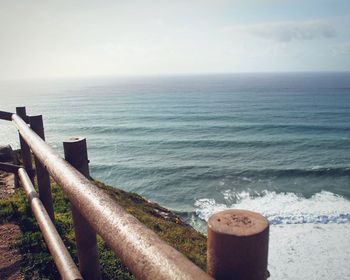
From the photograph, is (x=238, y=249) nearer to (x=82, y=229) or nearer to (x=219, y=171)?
(x=82, y=229)

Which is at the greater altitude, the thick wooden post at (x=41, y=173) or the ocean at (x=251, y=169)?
the thick wooden post at (x=41, y=173)

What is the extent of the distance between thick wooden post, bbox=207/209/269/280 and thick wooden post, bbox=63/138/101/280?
1491 millimetres

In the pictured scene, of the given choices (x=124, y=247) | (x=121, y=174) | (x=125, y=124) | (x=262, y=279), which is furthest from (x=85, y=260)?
(x=125, y=124)

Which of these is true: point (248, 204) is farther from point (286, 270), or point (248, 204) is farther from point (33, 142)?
point (33, 142)

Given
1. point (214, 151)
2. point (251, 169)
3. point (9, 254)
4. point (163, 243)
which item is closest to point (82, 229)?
point (163, 243)

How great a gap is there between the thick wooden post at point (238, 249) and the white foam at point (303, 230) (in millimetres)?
16768

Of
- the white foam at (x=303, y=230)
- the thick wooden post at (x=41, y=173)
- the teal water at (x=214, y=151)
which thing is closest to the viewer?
the thick wooden post at (x=41, y=173)

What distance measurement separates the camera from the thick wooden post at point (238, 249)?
0.82m

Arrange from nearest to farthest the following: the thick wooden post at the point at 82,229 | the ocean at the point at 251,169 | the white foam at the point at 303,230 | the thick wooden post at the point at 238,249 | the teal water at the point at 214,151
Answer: the thick wooden post at the point at 238,249 → the thick wooden post at the point at 82,229 → the white foam at the point at 303,230 → the ocean at the point at 251,169 → the teal water at the point at 214,151

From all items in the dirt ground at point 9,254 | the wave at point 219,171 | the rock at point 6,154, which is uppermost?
the rock at point 6,154

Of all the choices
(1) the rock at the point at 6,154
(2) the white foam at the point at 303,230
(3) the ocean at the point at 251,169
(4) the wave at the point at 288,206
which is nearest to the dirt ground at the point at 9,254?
(1) the rock at the point at 6,154

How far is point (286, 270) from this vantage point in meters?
16.2

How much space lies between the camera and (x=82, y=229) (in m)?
2.17

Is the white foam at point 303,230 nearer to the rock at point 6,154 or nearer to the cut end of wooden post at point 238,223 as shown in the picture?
the rock at point 6,154
